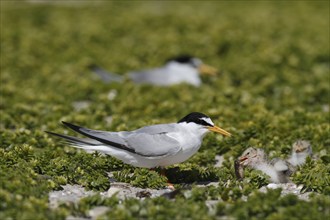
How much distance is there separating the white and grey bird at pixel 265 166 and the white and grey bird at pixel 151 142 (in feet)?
1.60

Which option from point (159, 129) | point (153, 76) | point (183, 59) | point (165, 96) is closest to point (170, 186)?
point (159, 129)

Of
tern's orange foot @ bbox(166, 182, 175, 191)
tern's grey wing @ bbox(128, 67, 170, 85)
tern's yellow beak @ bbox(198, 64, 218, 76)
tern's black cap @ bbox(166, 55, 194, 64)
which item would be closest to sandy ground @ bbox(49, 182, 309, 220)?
tern's orange foot @ bbox(166, 182, 175, 191)

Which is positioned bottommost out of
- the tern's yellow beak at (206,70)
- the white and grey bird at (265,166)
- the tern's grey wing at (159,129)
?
the white and grey bird at (265,166)

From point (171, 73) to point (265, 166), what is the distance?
532 cm

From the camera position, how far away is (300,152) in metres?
8.04

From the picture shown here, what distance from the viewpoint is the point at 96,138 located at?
275 inches

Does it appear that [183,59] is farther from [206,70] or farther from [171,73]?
[171,73]

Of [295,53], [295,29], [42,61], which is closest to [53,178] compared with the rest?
[42,61]

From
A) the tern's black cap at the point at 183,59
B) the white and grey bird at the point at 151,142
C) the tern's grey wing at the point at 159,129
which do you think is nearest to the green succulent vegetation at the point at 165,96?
the white and grey bird at the point at 151,142

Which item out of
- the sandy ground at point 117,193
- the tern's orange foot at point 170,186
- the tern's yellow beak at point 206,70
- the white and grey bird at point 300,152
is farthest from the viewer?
the tern's yellow beak at point 206,70

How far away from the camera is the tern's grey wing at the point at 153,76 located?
12242 millimetres

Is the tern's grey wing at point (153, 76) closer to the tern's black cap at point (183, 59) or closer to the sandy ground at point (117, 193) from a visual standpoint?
the tern's black cap at point (183, 59)

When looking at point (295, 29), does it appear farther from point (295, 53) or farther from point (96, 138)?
point (96, 138)

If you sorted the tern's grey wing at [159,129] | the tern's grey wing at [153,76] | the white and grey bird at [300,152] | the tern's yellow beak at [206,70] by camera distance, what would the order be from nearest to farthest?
the tern's grey wing at [159,129]
the white and grey bird at [300,152]
the tern's grey wing at [153,76]
the tern's yellow beak at [206,70]
